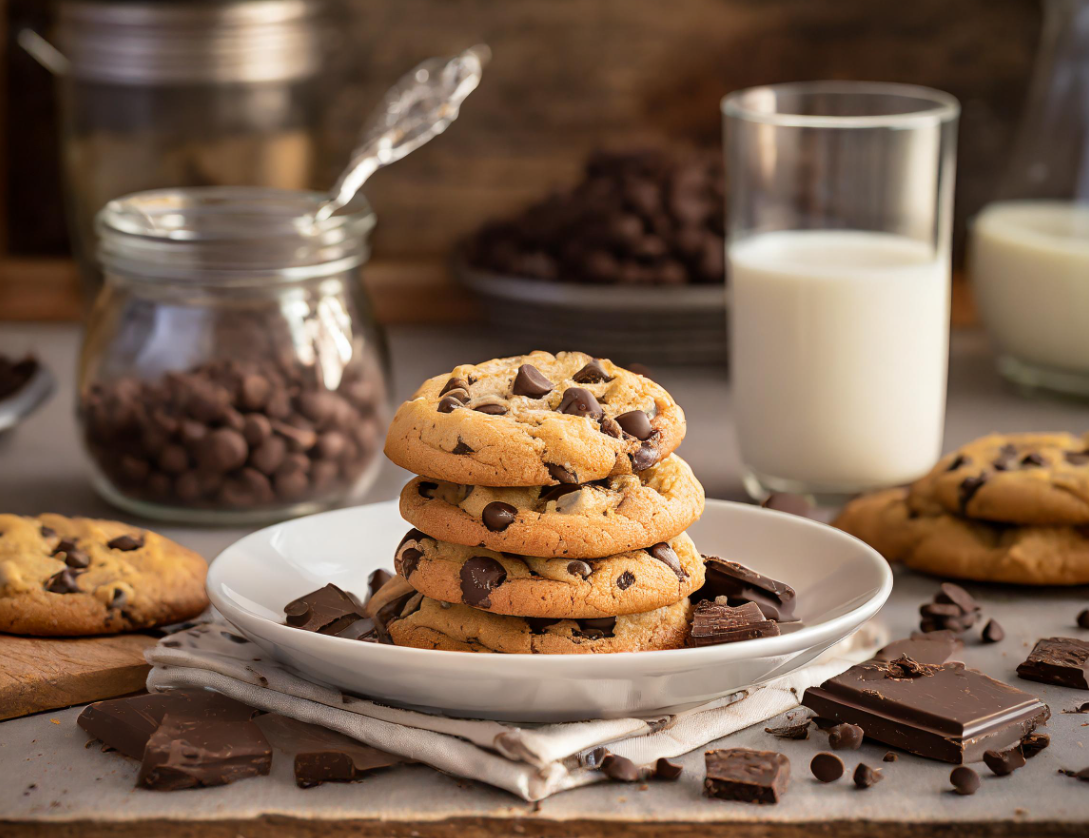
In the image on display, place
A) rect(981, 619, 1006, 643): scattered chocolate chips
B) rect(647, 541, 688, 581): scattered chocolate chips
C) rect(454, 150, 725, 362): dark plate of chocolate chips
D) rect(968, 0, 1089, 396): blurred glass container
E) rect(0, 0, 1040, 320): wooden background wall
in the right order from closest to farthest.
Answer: rect(647, 541, 688, 581): scattered chocolate chips → rect(981, 619, 1006, 643): scattered chocolate chips → rect(968, 0, 1089, 396): blurred glass container → rect(454, 150, 725, 362): dark plate of chocolate chips → rect(0, 0, 1040, 320): wooden background wall

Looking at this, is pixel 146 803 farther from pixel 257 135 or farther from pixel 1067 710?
pixel 257 135

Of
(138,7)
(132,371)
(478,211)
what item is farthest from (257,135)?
(132,371)

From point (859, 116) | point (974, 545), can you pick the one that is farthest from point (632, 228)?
point (974, 545)

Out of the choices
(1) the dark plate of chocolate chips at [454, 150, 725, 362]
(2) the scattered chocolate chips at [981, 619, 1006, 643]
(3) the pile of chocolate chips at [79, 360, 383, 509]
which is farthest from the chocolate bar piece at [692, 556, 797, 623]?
(1) the dark plate of chocolate chips at [454, 150, 725, 362]

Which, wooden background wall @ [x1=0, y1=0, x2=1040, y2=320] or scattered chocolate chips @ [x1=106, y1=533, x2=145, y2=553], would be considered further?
wooden background wall @ [x1=0, y1=0, x2=1040, y2=320]

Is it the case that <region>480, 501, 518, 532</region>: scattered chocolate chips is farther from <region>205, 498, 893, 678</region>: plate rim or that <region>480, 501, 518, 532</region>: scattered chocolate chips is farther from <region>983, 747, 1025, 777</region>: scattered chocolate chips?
<region>983, 747, 1025, 777</region>: scattered chocolate chips

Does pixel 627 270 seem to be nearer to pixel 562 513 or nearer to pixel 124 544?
pixel 124 544
